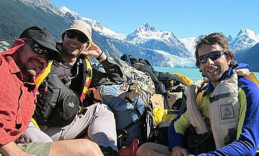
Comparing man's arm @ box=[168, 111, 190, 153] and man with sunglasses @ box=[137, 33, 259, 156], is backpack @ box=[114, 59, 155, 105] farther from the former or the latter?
man with sunglasses @ box=[137, 33, 259, 156]

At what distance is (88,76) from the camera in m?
3.80

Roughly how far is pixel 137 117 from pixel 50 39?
1.91 meters

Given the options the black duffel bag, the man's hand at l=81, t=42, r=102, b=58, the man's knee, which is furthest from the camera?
the man's hand at l=81, t=42, r=102, b=58

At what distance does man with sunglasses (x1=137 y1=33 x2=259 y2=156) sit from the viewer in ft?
6.54

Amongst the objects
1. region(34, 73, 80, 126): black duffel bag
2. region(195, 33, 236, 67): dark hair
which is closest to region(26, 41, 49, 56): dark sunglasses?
region(34, 73, 80, 126): black duffel bag

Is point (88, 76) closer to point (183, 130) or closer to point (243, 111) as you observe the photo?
point (183, 130)

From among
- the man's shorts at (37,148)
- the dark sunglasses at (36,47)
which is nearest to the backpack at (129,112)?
the man's shorts at (37,148)

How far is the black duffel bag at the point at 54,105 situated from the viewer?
2799 mm

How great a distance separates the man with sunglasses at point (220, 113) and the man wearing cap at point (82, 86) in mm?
670

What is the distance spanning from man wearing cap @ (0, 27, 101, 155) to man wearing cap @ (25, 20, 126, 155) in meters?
0.54

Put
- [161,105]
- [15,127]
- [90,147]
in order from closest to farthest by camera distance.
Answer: [15,127] → [90,147] → [161,105]

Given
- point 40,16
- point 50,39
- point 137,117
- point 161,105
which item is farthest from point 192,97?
point 40,16

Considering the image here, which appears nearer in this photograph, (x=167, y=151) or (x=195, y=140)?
(x=195, y=140)

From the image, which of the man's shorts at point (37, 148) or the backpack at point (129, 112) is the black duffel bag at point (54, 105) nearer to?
the man's shorts at point (37, 148)
